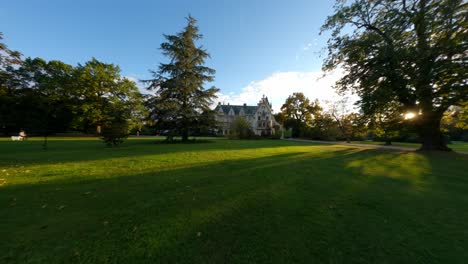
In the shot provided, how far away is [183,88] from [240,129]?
1513 centimetres

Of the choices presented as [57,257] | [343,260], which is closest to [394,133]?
[343,260]

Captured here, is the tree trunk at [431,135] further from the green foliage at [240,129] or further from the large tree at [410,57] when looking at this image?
the green foliage at [240,129]

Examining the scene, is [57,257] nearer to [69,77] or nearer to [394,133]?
Answer: [394,133]

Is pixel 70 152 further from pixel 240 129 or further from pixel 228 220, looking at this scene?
pixel 240 129

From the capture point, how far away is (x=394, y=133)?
15359 millimetres

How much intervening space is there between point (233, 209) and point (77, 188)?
14.4ft

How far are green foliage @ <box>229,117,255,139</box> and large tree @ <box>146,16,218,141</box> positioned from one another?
10935 mm

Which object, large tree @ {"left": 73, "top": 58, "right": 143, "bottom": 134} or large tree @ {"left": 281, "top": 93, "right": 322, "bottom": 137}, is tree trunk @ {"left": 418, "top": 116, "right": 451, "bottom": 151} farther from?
large tree @ {"left": 73, "top": 58, "right": 143, "bottom": 134}

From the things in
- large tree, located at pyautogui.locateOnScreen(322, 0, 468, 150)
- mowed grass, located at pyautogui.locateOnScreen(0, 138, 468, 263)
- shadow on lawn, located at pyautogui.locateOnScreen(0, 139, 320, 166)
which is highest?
large tree, located at pyautogui.locateOnScreen(322, 0, 468, 150)

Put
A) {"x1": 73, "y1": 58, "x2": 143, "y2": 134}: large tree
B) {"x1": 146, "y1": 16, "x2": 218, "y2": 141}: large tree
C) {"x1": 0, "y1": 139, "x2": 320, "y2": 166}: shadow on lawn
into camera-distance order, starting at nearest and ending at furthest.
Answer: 1. {"x1": 0, "y1": 139, "x2": 320, "y2": 166}: shadow on lawn
2. {"x1": 146, "y1": 16, "x2": 218, "y2": 141}: large tree
3. {"x1": 73, "y1": 58, "x2": 143, "y2": 134}: large tree

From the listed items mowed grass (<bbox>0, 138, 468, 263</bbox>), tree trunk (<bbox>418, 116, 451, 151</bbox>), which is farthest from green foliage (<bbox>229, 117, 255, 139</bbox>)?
mowed grass (<bbox>0, 138, 468, 263</bbox>)

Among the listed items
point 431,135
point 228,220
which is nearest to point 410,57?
point 431,135

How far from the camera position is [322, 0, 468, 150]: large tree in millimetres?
9773

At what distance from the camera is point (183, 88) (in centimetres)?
2070
